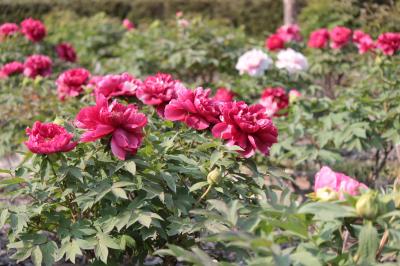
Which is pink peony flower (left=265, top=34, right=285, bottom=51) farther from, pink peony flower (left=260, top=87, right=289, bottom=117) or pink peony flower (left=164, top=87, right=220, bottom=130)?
pink peony flower (left=164, top=87, right=220, bottom=130)

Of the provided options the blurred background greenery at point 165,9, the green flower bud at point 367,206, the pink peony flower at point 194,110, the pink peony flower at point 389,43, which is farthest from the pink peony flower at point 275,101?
the blurred background greenery at point 165,9

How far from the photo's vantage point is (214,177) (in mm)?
1877

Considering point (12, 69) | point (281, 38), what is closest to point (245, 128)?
point (12, 69)

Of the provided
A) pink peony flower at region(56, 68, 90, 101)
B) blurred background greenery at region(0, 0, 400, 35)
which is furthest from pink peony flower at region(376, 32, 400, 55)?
blurred background greenery at region(0, 0, 400, 35)

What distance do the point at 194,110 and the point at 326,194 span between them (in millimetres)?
699

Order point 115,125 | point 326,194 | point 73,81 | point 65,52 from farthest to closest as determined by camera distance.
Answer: point 65,52
point 73,81
point 115,125
point 326,194

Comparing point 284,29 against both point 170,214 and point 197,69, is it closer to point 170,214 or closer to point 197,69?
point 197,69

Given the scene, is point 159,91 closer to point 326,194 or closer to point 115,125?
point 115,125

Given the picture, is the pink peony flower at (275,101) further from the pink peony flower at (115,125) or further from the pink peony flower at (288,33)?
the pink peony flower at (115,125)

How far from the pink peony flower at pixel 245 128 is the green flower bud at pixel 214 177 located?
13 cm

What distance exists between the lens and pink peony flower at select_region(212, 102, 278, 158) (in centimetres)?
194

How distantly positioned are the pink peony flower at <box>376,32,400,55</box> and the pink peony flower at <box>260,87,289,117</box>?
2.73 ft

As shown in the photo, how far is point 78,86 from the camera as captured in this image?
11.2 feet

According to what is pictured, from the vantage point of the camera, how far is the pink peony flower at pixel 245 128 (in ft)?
6.38
